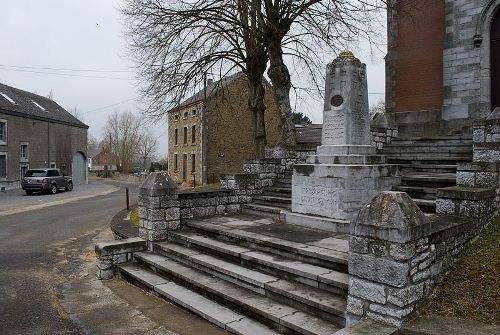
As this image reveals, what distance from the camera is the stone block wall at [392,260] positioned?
3941 mm

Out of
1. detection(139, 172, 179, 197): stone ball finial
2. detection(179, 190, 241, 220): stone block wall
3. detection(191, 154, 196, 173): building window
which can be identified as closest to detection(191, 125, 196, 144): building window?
detection(191, 154, 196, 173): building window

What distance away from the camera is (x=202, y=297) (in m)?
5.74

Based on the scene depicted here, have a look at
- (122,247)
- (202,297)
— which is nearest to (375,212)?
(202,297)

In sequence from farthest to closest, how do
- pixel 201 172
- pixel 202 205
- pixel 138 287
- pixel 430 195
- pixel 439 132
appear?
1. pixel 201 172
2. pixel 439 132
3. pixel 202 205
4. pixel 430 195
5. pixel 138 287

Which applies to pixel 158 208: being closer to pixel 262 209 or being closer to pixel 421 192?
Answer: pixel 262 209

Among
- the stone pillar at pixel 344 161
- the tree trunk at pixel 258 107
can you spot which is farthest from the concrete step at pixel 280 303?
the tree trunk at pixel 258 107

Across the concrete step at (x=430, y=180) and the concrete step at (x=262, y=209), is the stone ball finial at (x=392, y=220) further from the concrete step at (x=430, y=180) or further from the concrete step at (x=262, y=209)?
the concrete step at (x=262, y=209)

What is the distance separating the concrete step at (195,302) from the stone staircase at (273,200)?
3135 millimetres

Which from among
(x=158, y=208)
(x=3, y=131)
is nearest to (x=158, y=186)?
(x=158, y=208)

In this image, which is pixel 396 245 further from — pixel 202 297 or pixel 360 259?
pixel 202 297

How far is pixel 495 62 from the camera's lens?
474 inches

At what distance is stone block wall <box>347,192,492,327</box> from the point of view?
3.94 metres

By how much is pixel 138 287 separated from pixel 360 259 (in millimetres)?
4145

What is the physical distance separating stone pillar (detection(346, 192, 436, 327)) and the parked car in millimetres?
26690
